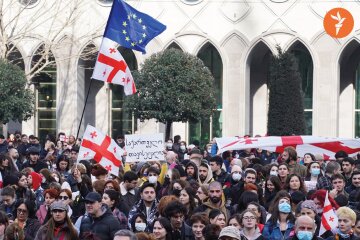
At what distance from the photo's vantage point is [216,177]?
1934 cm

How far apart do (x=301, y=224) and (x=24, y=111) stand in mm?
27559

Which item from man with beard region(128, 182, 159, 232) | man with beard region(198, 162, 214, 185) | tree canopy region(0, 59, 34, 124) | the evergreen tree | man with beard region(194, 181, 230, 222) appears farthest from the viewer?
the evergreen tree

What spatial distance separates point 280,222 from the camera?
1405 centimetres

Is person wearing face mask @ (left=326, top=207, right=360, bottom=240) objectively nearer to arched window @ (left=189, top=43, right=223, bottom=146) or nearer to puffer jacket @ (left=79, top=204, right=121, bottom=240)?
puffer jacket @ (left=79, top=204, right=121, bottom=240)

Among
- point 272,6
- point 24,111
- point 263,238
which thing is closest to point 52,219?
point 263,238

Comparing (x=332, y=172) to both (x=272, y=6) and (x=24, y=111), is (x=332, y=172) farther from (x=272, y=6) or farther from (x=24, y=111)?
(x=272, y=6)

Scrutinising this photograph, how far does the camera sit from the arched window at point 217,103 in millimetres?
47156

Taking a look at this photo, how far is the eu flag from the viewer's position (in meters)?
20.6

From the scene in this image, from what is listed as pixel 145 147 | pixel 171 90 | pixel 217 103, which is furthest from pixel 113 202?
pixel 217 103

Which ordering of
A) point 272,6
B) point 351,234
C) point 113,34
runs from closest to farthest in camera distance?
1. point 351,234
2. point 113,34
3. point 272,6

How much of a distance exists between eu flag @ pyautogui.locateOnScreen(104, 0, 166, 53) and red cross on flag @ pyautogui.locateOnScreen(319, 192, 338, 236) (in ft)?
23.3

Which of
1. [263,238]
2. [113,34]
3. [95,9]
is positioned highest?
[95,9]

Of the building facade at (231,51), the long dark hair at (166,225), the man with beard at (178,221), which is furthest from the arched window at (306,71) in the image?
the long dark hair at (166,225)

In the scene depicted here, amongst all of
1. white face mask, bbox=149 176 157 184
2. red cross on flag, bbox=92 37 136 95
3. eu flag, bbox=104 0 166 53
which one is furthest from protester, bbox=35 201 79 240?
eu flag, bbox=104 0 166 53
